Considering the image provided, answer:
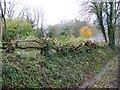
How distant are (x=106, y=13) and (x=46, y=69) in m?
1.04

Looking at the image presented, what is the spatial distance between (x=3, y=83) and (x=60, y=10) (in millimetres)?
879

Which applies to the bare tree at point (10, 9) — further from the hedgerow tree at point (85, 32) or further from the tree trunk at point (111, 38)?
the tree trunk at point (111, 38)

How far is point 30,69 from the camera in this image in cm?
243

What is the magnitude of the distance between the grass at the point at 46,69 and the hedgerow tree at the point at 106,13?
15.2 inches

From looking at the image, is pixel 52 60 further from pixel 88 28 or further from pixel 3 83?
pixel 3 83

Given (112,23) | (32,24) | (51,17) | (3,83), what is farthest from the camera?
(112,23)

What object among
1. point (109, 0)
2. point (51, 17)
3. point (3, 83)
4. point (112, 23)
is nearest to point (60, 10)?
point (51, 17)

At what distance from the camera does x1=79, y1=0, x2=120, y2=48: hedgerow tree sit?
2593mm

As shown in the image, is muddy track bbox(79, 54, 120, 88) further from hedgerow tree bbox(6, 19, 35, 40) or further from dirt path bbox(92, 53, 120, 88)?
hedgerow tree bbox(6, 19, 35, 40)

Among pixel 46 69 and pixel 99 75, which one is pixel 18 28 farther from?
pixel 99 75

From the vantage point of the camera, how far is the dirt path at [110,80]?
2473 mm

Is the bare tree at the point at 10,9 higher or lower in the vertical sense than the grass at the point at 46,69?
higher

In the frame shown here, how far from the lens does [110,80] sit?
2582 millimetres

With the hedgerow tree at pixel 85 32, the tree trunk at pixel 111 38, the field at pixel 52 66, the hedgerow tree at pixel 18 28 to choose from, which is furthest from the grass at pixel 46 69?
the hedgerow tree at pixel 85 32
